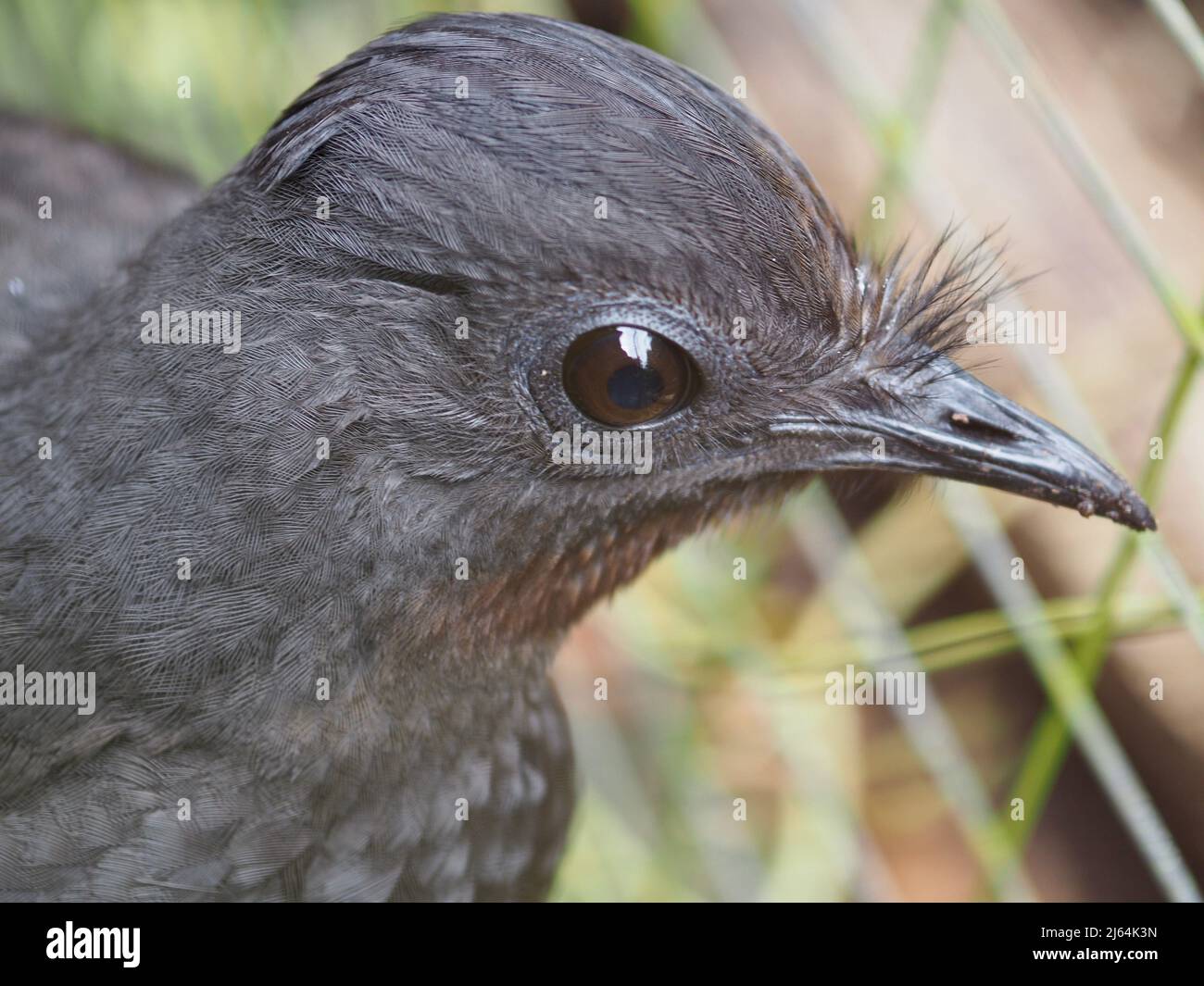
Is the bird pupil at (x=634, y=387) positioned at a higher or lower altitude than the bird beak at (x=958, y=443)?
higher

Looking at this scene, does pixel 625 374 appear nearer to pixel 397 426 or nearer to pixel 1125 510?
pixel 397 426

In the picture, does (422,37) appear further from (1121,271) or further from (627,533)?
(1121,271)

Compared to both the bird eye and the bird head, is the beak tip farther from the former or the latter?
the bird eye

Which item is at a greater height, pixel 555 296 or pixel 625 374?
pixel 555 296

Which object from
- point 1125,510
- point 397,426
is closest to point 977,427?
point 1125,510

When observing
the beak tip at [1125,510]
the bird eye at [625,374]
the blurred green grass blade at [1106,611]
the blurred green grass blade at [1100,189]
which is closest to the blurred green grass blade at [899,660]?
the blurred green grass blade at [1106,611]

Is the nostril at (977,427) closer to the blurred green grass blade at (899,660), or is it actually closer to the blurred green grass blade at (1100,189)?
the blurred green grass blade at (1100,189)
